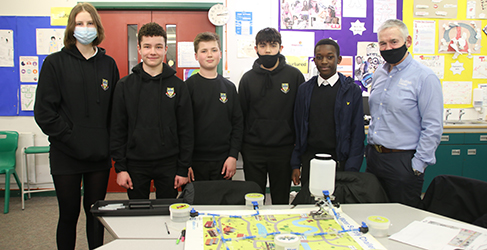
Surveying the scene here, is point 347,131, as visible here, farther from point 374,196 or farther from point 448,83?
point 448,83

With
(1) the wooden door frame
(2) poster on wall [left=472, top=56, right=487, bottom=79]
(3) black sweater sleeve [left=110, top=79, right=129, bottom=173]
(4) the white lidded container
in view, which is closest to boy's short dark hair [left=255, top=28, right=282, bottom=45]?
(3) black sweater sleeve [left=110, top=79, right=129, bottom=173]

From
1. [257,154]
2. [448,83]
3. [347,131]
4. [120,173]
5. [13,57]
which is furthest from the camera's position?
[448,83]

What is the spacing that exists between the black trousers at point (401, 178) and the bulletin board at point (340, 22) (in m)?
2.05

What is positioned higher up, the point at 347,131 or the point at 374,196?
the point at 347,131

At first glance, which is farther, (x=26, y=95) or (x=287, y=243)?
(x=26, y=95)

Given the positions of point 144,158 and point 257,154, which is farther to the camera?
point 257,154

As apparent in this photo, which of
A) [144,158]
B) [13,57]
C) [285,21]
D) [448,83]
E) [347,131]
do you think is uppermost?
[285,21]

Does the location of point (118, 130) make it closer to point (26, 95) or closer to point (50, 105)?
point (50, 105)

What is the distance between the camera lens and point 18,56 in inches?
136

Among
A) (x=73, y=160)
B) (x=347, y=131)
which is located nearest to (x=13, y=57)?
(x=73, y=160)

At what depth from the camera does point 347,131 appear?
1897 millimetres

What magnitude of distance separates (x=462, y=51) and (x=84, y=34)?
4184 millimetres

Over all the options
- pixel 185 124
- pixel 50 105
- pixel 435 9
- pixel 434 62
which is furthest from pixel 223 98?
pixel 435 9

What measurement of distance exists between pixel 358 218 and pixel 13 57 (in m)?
3.95
